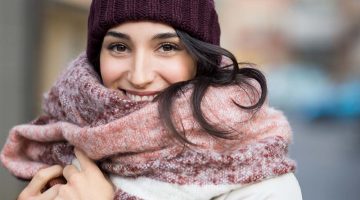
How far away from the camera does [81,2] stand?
8516 mm

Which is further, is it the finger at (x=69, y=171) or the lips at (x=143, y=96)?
the finger at (x=69, y=171)

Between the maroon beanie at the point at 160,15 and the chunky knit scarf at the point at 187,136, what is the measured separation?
186mm

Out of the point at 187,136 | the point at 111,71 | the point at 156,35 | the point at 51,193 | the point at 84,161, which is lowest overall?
the point at 51,193

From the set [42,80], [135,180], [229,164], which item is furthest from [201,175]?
[42,80]

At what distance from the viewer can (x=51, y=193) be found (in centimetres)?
214

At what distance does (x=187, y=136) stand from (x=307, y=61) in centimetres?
1981

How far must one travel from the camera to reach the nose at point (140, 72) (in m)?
1.97

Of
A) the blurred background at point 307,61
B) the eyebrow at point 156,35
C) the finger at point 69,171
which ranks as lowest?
the blurred background at point 307,61

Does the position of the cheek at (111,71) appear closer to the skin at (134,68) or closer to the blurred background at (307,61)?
the skin at (134,68)

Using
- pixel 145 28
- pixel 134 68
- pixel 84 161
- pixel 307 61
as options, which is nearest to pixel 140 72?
pixel 134 68

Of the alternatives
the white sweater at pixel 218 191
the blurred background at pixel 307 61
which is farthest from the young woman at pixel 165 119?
the blurred background at pixel 307 61

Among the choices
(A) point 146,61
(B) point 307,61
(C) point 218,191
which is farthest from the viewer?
(B) point 307,61

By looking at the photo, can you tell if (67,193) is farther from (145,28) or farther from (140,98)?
(145,28)

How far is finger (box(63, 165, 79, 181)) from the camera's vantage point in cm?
212
